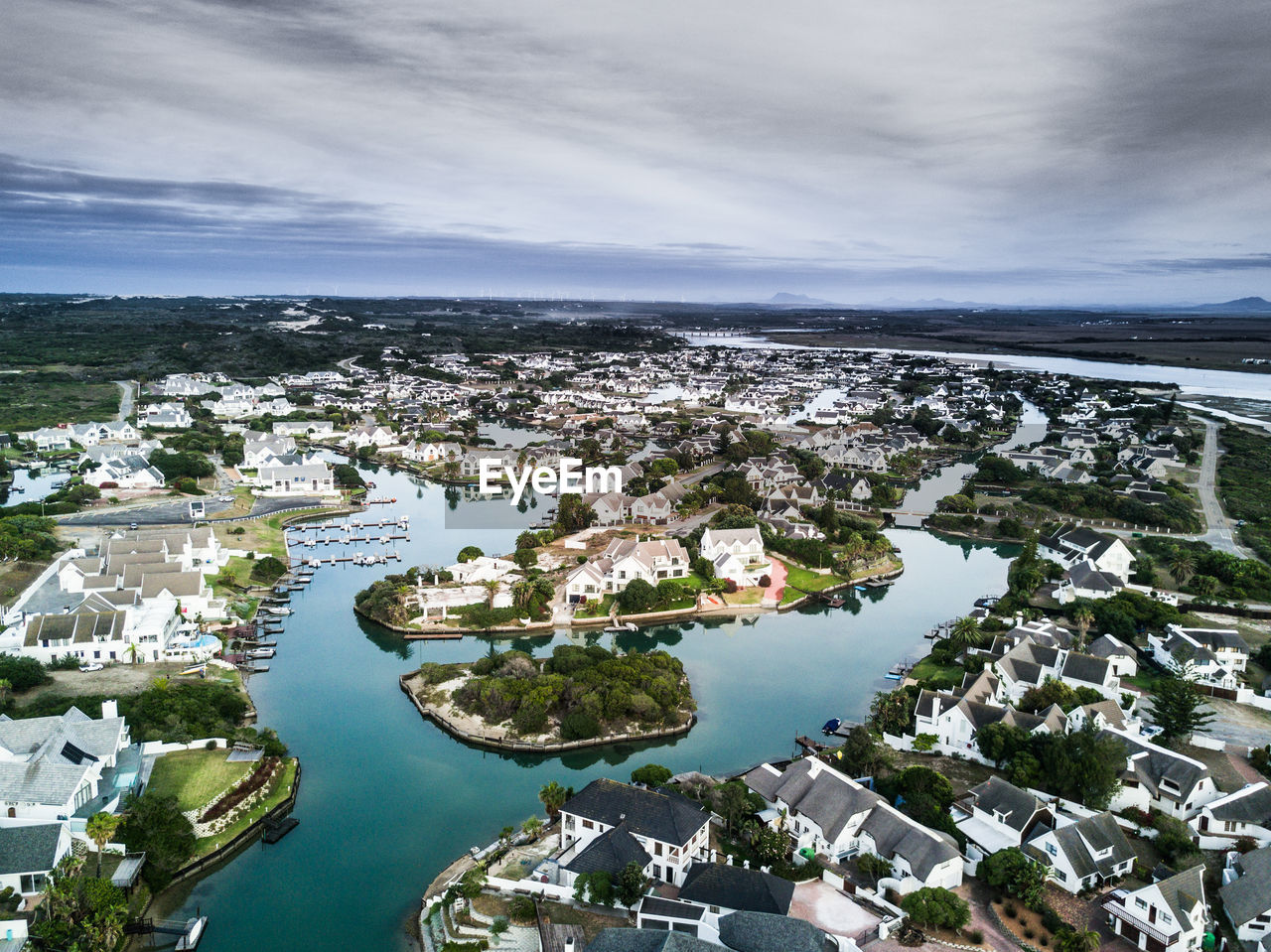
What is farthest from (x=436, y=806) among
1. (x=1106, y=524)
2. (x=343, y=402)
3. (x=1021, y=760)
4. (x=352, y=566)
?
(x=343, y=402)

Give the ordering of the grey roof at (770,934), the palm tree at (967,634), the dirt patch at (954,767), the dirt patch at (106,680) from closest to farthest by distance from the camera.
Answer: the grey roof at (770,934)
the dirt patch at (954,767)
the dirt patch at (106,680)
the palm tree at (967,634)

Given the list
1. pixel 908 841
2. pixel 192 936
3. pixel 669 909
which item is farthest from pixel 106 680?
pixel 908 841

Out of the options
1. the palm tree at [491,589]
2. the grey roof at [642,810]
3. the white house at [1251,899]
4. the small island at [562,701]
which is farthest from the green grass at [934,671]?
the palm tree at [491,589]

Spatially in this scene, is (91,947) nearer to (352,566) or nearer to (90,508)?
(352,566)

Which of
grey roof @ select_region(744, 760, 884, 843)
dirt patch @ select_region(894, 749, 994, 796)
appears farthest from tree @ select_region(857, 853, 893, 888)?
dirt patch @ select_region(894, 749, 994, 796)

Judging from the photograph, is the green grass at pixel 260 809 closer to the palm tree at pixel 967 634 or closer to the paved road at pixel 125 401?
the palm tree at pixel 967 634
